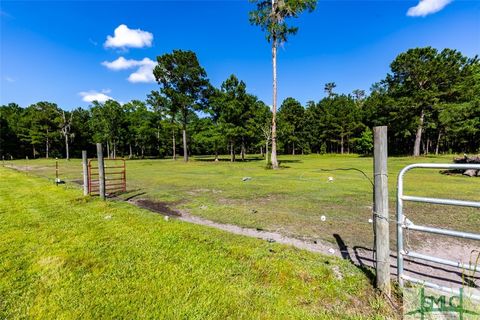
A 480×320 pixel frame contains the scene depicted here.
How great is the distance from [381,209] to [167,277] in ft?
8.72

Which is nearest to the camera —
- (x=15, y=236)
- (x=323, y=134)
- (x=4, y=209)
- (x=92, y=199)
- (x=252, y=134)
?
(x=15, y=236)

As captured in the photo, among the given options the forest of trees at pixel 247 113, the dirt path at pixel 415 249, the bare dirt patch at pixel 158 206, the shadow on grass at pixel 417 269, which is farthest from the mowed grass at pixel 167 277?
the forest of trees at pixel 247 113

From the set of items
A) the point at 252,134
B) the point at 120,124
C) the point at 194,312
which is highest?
the point at 120,124

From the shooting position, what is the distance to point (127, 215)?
5742mm

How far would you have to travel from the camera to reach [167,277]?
2.95m

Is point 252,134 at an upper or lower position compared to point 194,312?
upper

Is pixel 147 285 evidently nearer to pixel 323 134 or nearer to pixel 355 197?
pixel 355 197

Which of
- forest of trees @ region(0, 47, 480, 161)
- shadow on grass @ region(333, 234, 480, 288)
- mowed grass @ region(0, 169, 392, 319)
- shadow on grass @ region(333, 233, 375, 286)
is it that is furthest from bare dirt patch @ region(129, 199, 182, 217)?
forest of trees @ region(0, 47, 480, 161)

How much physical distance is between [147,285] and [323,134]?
51.2 meters

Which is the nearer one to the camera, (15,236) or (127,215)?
(15,236)

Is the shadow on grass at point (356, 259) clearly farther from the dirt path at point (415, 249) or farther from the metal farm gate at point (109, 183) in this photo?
the metal farm gate at point (109, 183)

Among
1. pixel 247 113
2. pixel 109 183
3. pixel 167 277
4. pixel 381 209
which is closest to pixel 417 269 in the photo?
pixel 381 209

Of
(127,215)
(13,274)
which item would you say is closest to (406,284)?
(13,274)

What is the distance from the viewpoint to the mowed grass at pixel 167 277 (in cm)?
235
